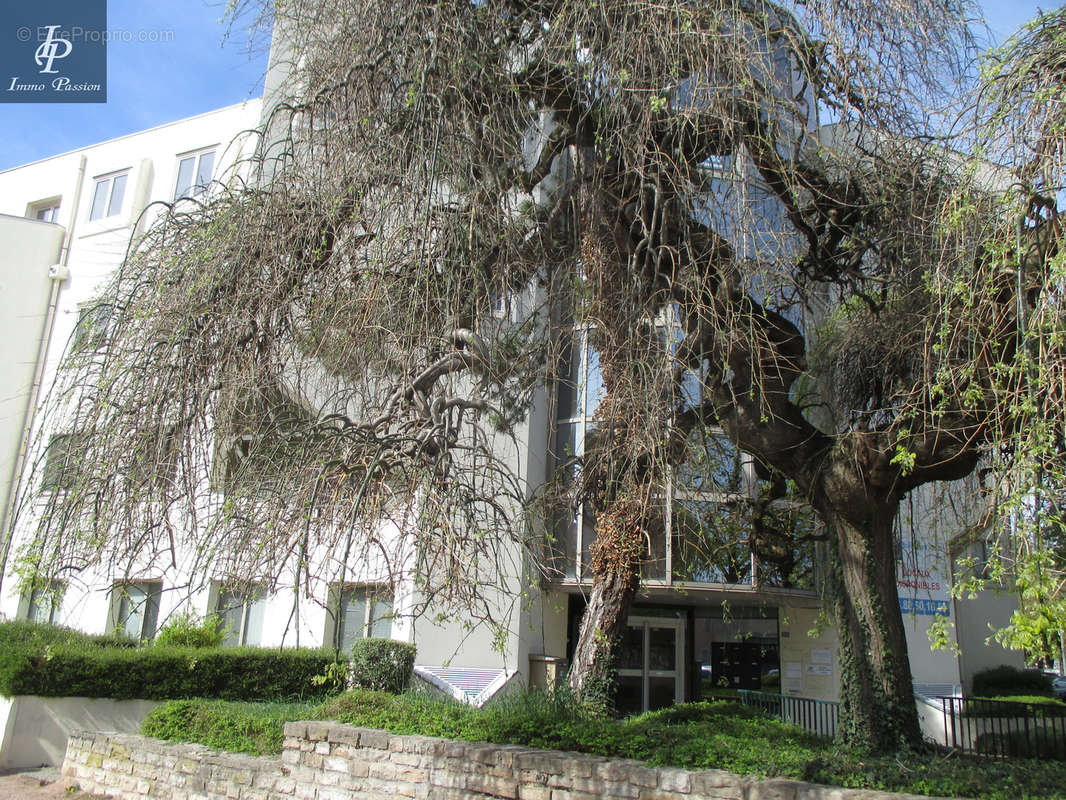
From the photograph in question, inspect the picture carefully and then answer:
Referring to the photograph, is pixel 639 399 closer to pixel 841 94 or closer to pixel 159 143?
pixel 841 94

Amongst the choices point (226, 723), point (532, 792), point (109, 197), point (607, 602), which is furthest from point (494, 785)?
point (109, 197)

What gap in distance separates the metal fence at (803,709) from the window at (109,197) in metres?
18.5

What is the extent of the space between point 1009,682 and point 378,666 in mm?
15370

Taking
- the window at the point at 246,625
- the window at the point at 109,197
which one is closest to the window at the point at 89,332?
the window at the point at 246,625

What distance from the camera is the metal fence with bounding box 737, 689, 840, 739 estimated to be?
14.4 m

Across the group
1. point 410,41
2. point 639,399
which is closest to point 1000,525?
point 639,399

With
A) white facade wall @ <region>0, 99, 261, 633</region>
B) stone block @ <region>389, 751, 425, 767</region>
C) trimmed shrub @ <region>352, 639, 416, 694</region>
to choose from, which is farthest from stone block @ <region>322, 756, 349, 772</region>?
white facade wall @ <region>0, 99, 261, 633</region>

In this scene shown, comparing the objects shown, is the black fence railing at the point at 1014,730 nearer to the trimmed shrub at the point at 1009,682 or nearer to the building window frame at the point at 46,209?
the trimmed shrub at the point at 1009,682

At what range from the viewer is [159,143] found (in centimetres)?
2073

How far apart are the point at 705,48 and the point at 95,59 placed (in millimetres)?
12178

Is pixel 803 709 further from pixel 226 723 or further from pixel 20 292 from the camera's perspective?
pixel 20 292

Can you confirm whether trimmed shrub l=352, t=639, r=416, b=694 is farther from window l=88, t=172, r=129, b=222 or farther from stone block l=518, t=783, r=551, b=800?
window l=88, t=172, r=129, b=222

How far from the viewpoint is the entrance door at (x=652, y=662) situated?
1686 centimetres

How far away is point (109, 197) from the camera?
68.9ft
